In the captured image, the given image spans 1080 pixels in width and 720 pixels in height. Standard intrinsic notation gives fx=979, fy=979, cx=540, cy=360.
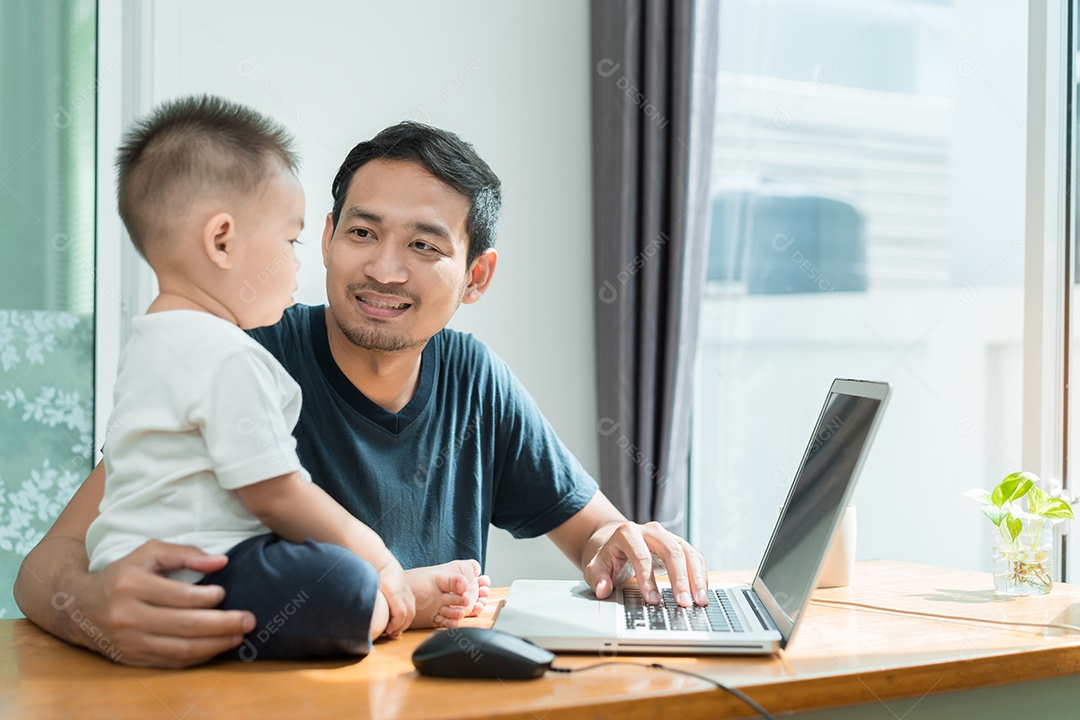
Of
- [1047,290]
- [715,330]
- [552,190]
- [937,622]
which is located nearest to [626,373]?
[715,330]

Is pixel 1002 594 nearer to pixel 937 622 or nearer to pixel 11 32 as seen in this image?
pixel 937 622

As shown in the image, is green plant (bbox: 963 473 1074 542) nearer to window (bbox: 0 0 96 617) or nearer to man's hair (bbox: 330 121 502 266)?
man's hair (bbox: 330 121 502 266)

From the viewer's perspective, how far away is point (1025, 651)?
1.03m

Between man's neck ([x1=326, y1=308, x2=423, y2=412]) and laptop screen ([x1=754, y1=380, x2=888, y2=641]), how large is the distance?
60cm

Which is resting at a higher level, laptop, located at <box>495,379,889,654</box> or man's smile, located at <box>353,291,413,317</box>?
man's smile, located at <box>353,291,413,317</box>

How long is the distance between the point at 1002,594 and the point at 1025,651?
369 millimetres

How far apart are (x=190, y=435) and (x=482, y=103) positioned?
78.9 inches

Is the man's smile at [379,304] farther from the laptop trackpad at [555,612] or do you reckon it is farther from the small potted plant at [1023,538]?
the small potted plant at [1023,538]

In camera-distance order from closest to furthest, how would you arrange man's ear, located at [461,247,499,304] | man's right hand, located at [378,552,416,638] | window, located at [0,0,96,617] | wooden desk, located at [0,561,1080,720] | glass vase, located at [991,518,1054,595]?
wooden desk, located at [0,561,1080,720], man's right hand, located at [378,552,416,638], glass vase, located at [991,518,1054,595], man's ear, located at [461,247,499,304], window, located at [0,0,96,617]

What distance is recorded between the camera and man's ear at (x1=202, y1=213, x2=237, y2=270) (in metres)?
1.00

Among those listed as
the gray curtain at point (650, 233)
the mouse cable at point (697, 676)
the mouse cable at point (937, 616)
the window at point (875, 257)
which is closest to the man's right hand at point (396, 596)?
the mouse cable at point (697, 676)

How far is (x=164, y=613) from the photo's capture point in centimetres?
90

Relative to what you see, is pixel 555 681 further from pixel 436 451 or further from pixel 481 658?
pixel 436 451

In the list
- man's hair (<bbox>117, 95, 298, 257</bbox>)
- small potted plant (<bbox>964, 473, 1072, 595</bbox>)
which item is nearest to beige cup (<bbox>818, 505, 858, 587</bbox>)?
small potted plant (<bbox>964, 473, 1072, 595</bbox>)
